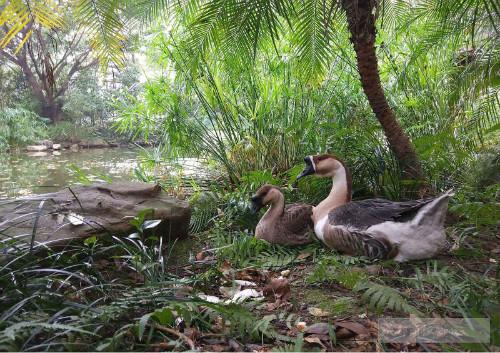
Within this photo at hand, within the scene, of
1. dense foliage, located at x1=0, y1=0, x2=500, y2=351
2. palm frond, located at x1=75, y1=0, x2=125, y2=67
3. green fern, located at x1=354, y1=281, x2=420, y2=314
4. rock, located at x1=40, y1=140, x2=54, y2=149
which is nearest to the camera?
dense foliage, located at x1=0, y1=0, x2=500, y2=351

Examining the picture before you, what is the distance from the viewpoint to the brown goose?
3.15 meters

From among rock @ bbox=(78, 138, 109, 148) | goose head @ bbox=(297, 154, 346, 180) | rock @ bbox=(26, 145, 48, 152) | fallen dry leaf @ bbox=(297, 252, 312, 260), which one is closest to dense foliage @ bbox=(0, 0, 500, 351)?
fallen dry leaf @ bbox=(297, 252, 312, 260)

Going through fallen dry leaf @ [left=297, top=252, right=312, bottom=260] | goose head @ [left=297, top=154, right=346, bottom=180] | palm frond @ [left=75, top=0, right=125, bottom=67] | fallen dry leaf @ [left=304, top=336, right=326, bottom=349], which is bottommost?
fallen dry leaf @ [left=297, top=252, right=312, bottom=260]

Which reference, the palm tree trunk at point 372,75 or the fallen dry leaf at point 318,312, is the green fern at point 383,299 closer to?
the fallen dry leaf at point 318,312

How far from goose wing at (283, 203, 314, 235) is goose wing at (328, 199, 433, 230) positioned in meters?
0.35

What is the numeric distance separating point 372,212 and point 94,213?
2164 mm

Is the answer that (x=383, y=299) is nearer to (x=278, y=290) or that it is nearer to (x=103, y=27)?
(x=278, y=290)

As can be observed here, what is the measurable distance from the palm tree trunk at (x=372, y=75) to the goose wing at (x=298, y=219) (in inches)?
39.4

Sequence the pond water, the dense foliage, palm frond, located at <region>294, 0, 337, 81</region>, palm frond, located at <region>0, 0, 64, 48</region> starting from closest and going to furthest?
the dense foliage, palm frond, located at <region>0, 0, 64, 48</region>, palm frond, located at <region>294, 0, 337, 81</region>, the pond water

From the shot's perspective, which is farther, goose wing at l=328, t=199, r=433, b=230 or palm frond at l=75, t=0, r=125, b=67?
palm frond at l=75, t=0, r=125, b=67

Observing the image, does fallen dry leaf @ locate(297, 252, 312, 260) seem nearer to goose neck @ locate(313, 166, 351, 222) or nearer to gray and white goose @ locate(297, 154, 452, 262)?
gray and white goose @ locate(297, 154, 452, 262)

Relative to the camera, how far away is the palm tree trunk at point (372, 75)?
9.48 ft

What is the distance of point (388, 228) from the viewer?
2.51 meters

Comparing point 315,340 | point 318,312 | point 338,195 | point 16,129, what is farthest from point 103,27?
point 16,129
